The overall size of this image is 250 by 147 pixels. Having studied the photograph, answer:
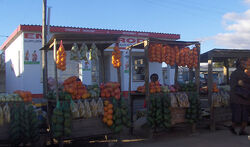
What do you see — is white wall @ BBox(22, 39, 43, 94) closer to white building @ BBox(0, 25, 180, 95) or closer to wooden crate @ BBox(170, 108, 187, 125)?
white building @ BBox(0, 25, 180, 95)

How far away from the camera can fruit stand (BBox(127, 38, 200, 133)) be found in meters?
6.39

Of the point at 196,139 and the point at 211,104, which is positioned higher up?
the point at 211,104

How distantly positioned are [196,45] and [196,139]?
2.52 meters

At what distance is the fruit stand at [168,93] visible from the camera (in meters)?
6.39

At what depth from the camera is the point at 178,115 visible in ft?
22.1

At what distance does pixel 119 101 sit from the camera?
19.8ft

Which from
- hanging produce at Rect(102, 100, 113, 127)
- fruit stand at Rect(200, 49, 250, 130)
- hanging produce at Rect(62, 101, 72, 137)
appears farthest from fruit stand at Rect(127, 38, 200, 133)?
hanging produce at Rect(62, 101, 72, 137)

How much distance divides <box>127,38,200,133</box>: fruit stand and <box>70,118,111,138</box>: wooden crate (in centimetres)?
123

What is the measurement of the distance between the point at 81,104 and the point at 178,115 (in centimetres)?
262

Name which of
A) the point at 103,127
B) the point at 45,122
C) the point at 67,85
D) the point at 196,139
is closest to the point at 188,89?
the point at 196,139

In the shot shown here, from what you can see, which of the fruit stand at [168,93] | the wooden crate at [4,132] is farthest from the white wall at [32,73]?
the wooden crate at [4,132]

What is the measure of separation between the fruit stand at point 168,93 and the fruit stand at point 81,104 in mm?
809

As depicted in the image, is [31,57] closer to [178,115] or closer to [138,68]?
[138,68]

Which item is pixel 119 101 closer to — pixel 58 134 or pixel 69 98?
pixel 69 98
